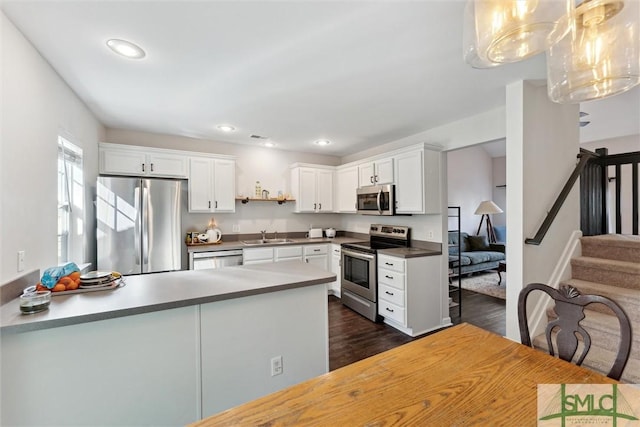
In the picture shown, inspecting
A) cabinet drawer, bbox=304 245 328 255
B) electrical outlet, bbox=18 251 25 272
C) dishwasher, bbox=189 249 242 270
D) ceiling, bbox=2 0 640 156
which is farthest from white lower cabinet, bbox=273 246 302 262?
electrical outlet, bbox=18 251 25 272

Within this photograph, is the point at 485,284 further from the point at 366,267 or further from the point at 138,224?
the point at 138,224

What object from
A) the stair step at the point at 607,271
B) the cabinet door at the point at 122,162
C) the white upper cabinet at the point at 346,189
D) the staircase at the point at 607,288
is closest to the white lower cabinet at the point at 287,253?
the white upper cabinet at the point at 346,189

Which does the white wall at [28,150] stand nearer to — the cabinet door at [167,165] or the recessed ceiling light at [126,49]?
the recessed ceiling light at [126,49]

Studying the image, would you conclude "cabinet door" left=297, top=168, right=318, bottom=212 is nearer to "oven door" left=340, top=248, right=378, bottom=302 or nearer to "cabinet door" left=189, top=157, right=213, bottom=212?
"oven door" left=340, top=248, right=378, bottom=302

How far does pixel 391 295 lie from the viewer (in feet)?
10.7

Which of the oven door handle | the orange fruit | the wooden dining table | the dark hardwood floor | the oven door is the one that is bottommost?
the dark hardwood floor

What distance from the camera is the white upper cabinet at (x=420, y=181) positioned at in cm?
331

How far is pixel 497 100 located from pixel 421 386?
2.76 m

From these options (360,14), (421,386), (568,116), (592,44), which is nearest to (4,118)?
(360,14)

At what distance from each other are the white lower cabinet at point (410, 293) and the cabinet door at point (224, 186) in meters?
2.33

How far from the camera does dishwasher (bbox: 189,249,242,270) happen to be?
11.5ft

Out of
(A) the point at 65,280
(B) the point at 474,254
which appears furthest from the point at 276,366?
(B) the point at 474,254

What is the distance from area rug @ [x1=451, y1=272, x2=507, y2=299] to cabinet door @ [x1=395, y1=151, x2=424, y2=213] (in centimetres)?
238

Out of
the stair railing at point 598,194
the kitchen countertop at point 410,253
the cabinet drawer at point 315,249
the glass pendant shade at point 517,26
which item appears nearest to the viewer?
the glass pendant shade at point 517,26
